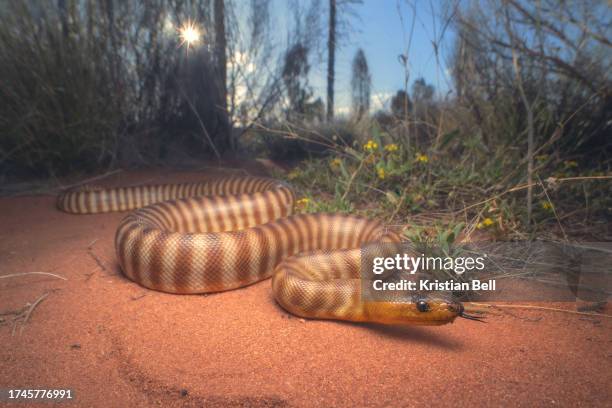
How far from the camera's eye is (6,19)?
510 centimetres

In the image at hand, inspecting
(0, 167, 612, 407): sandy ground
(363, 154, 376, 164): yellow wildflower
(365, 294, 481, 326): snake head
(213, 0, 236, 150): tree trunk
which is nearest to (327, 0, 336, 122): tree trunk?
(213, 0, 236, 150): tree trunk

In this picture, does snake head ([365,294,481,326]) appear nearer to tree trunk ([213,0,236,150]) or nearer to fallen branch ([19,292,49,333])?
fallen branch ([19,292,49,333])

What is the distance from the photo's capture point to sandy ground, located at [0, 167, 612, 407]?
1537mm

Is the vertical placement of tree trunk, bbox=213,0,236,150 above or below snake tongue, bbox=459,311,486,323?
above

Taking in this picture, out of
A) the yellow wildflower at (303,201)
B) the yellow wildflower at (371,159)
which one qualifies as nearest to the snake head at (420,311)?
the yellow wildflower at (303,201)

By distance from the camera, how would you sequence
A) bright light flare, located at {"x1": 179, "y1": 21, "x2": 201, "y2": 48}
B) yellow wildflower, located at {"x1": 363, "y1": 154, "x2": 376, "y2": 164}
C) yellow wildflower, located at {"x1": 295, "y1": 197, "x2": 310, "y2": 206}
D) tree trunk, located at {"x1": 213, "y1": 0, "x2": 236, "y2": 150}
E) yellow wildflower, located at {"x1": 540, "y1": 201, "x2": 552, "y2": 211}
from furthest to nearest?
tree trunk, located at {"x1": 213, "y1": 0, "x2": 236, "y2": 150}
bright light flare, located at {"x1": 179, "y1": 21, "x2": 201, "y2": 48}
yellow wildflower, located at {"x1": 363, "y1": 154, "x2": 376, "y2": 164}
yellow wildflower, located at {"x1": 295, "y1": 197, "x2": 310, "y2": 206}
yellow wildflower, located at {"x1": 540, "y1": 201, "x2": 552, "y2": 211}

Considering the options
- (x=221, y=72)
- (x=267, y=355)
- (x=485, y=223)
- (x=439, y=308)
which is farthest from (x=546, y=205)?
(x=221, y=72)

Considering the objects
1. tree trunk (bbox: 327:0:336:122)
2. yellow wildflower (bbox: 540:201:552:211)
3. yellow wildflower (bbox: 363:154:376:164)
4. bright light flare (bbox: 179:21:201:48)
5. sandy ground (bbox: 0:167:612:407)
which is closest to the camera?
sandy ground (bbox: 0:167:612:407)

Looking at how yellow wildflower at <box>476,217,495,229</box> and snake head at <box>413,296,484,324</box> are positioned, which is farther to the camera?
yellow wildflower at <box>476,217,495,229</box>

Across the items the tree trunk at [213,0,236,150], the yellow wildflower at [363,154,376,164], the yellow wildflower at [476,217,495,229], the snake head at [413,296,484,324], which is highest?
the tree trunk at [213,0,236,150]

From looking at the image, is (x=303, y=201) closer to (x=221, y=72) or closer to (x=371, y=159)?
(x=371, y=159)

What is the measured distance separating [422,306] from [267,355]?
87 cm

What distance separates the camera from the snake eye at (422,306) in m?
1.99

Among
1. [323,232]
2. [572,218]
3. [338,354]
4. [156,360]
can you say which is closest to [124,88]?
[323,232]
